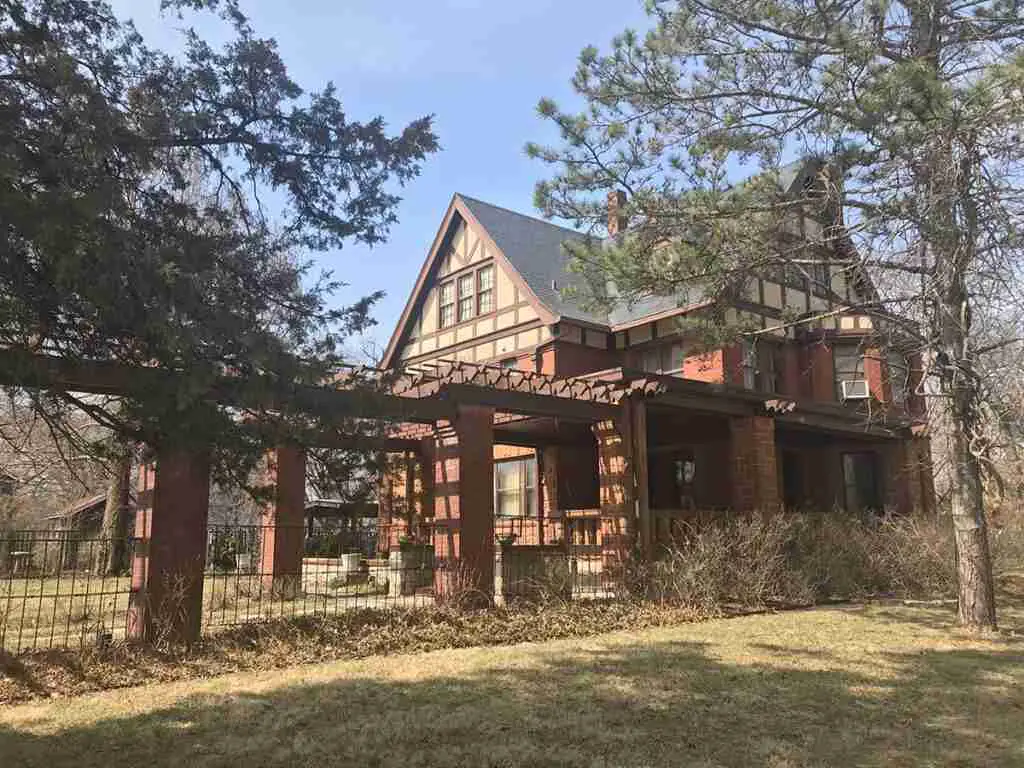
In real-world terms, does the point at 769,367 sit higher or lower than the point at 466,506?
higher

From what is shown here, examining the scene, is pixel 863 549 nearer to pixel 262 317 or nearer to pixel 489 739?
pixel 489 739

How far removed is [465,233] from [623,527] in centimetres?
1181

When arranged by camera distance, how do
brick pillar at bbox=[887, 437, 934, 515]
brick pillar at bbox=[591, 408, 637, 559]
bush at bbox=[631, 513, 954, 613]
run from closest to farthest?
bush at bbox=[631, 513, 954, 613]
brick pillar at bbox=[591, 408, 637, 559]
brick pillar at bbox=[887, 437, 934, 515]

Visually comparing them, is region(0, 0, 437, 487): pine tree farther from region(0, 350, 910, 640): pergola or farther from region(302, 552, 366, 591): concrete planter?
region(302, 552, 366, 591): concrete planter

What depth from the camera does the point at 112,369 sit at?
18.9ft

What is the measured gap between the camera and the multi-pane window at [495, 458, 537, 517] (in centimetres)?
2012

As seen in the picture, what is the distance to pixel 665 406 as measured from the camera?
15.0m

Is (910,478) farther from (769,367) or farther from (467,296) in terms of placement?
(467,296)

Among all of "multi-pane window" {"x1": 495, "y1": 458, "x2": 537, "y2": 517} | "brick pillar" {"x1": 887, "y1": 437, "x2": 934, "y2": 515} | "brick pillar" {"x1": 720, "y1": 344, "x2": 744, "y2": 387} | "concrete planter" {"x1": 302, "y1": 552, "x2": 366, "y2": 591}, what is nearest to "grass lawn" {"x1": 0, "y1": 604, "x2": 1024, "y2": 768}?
"concrete planter" {"x1": 302, "y1": 552, "x2": 366, "y2": 591}

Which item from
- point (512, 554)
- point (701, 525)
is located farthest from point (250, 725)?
point (701, 525)

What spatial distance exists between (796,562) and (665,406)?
140 inches

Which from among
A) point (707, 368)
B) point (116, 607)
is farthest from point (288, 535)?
point (707, 368)

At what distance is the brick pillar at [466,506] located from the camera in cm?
1130

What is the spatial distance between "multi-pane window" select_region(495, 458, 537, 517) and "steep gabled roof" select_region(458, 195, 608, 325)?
13.4 feet
